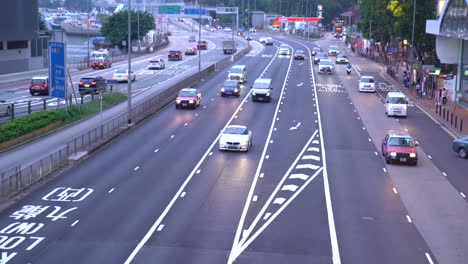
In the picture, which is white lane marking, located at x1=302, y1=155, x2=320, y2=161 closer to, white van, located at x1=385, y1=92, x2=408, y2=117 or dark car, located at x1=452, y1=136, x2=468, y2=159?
dark car, located at x1=452, y1=136, x2=468, y2=159

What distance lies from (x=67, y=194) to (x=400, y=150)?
55.5 feet

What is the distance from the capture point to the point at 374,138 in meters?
42.2

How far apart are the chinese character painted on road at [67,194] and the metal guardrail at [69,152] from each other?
138 centimetres

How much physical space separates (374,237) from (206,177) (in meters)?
10.3

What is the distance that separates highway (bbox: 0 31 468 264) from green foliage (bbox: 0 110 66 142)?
5115 millimetres

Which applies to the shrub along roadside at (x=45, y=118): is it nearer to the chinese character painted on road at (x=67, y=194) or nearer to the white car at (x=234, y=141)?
the chinese character painted on road at (x=67, y=194)

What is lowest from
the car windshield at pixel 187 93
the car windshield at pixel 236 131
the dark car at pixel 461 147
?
the dark car at pixel 461 147

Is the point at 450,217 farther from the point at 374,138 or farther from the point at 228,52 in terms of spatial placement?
the point at 228,52

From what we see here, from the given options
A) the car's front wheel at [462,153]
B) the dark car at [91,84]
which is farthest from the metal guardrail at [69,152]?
the car's front wheel at [462,153]

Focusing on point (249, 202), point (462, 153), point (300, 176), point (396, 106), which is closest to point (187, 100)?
point (396, 106)

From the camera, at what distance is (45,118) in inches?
1676

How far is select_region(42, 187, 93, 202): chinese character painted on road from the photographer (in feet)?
87.0

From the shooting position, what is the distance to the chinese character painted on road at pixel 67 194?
87.0ft

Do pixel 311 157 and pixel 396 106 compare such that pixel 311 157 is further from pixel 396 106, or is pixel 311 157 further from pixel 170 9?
pixel 170 9
